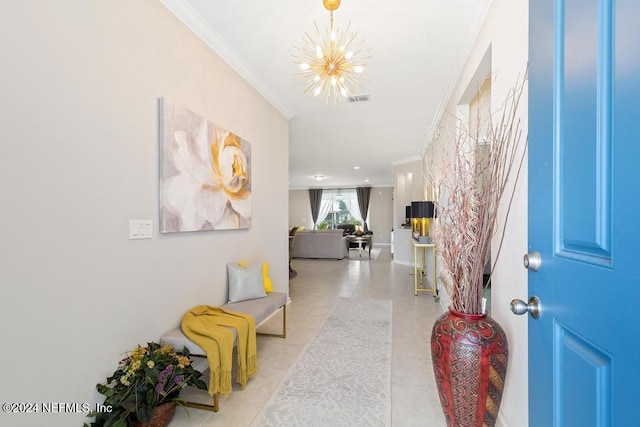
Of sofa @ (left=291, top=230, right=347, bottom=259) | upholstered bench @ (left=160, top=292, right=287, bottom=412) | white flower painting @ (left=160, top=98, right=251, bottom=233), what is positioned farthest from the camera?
sofa @ (left=291, top=230, right=347, bottom=259)

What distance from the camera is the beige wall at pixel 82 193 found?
125cm

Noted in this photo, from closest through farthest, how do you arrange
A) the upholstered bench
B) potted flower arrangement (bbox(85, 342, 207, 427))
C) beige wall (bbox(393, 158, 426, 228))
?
potted flower arrangement (bbox(85, 342, 207, 427)) → the upholstered bench → beige wall (bbox(393, 158, 426, 228))

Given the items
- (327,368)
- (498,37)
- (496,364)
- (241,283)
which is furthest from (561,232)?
(241,283)

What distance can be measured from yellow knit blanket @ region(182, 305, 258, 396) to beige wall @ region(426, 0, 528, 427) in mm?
1617

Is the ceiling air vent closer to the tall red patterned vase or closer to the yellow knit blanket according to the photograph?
the yellow knit blanket

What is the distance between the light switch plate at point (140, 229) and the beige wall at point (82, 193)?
0.04 meters

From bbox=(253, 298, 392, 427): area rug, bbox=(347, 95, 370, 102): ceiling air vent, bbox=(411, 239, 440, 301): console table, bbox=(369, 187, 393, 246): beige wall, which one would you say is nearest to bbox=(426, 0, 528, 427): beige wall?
bbox=(253, 298, 392, 427): area rug

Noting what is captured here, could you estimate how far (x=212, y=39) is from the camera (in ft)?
8.30

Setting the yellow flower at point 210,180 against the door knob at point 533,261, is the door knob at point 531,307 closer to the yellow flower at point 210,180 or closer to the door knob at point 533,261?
the door knob at point 533,261

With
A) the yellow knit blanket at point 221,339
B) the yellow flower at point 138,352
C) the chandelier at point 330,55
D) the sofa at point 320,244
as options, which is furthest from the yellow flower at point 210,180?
the sofa at point 320,244

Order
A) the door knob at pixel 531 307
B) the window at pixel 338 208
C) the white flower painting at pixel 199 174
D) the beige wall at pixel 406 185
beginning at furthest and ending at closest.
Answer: the window at pixel 338 208 < the beige wall at pixel 406 185 < the white flower painting at pixel 199 174 < the door knob at pixel 531 307

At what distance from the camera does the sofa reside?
348 inches

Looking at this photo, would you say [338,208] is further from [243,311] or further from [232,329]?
[232,329]

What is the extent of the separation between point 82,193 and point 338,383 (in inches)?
80.0
